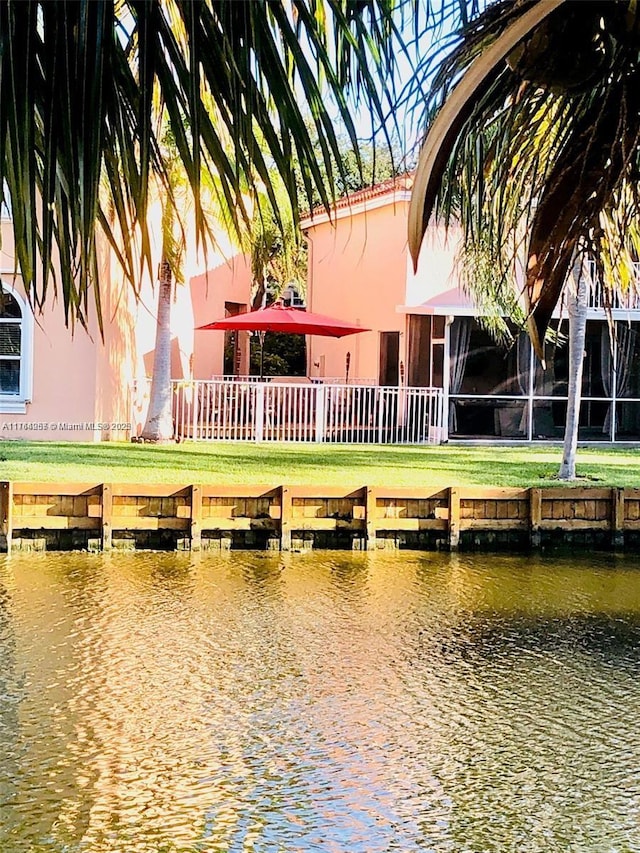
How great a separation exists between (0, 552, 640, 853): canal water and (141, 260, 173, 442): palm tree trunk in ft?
23.2

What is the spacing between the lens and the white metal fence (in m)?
21.0

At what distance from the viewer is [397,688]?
328 inches

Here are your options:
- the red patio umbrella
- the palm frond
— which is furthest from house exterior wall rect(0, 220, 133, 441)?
the palm frond

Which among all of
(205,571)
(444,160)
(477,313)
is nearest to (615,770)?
(444,160)

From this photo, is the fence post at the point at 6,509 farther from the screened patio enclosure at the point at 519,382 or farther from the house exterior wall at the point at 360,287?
the screened patio enclosure at the point at 519,382

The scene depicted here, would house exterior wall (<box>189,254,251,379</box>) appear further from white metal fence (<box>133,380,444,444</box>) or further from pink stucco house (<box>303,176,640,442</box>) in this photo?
white metal fence (<box>133,380,444,444</box>)

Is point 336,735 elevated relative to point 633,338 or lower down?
lower down

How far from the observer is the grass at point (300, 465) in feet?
50.2

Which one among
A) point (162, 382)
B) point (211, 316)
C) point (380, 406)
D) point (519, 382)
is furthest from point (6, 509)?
point (211, 316)

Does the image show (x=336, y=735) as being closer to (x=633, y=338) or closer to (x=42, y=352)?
(x=42, y=352)

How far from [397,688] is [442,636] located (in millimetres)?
1706

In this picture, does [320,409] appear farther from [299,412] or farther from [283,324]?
[283,324]

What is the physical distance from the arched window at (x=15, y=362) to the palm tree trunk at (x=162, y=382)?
2.28m

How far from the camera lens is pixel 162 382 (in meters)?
19.7
